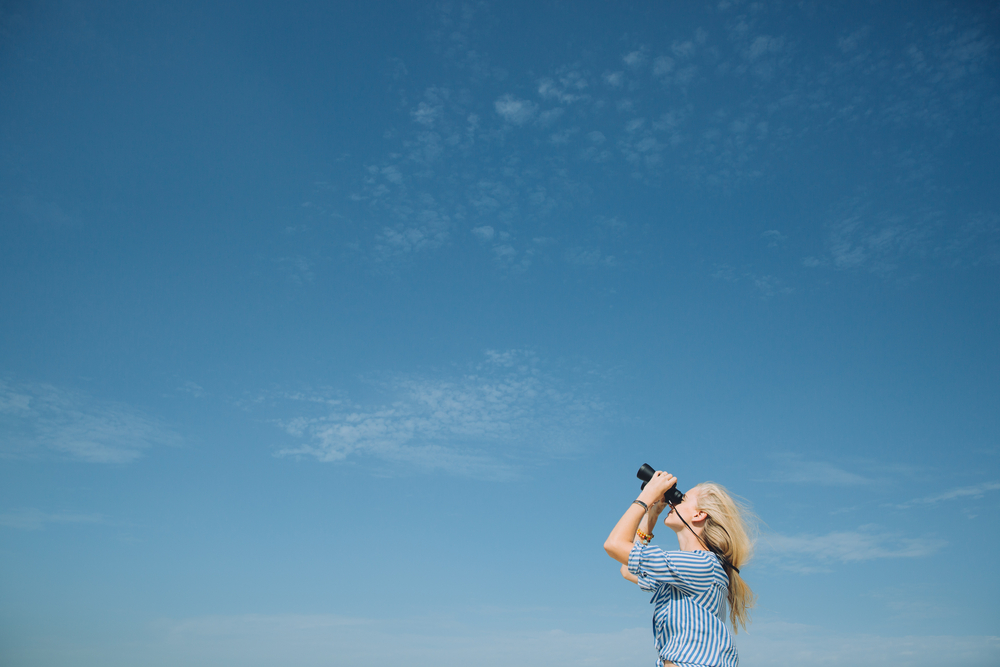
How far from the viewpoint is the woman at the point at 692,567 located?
16.1 feet

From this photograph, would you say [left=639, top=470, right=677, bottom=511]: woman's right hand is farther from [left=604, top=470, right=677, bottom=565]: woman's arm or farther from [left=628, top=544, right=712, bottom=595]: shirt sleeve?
[left=628, top=544, right=712, bottom=595]: shirt sleeve

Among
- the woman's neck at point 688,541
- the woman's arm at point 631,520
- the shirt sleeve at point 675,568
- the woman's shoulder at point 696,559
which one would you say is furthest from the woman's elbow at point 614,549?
the woman's neck at point 688,541

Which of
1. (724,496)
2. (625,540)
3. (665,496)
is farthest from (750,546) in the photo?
(625,540)

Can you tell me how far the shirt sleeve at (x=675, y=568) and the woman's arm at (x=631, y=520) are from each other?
0.44ft

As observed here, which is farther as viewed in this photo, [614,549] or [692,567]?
[614,549]

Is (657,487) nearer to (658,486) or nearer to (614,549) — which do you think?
(658,486)

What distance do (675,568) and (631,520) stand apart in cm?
51

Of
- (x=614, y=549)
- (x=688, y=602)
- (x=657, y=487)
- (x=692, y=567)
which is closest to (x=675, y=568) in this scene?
(x=692, y=567)

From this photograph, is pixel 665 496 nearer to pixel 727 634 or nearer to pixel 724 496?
pixel 724 496

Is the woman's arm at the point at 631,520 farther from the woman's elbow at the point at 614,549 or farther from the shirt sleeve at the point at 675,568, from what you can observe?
the shirt sleeve at the point at 675,568

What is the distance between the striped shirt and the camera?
4.86 m

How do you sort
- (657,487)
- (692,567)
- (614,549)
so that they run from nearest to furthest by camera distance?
1. (692,567)
2. (614,549)
3. (657,487)

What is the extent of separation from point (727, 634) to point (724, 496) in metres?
1.15

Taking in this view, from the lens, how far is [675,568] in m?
4.99
